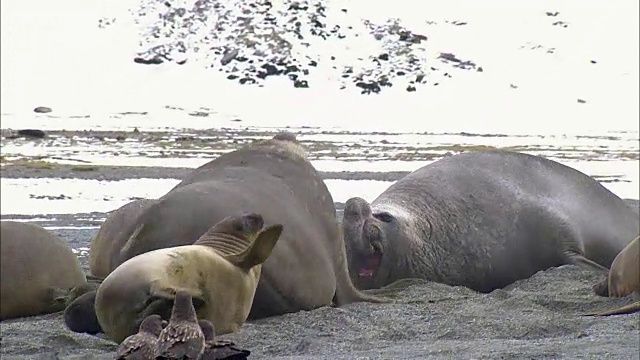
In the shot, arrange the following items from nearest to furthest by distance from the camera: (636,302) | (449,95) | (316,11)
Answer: (636,302) < (449,95) < (316,11)

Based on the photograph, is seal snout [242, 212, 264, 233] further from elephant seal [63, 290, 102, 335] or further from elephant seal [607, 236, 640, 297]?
elephant seal [607, 236, 640, 297]

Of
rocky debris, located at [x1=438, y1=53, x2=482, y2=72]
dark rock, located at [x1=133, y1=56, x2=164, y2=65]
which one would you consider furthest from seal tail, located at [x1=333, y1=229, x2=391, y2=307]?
rocky debris, located at [x1=438, y1=53, x2=482, y2=72]

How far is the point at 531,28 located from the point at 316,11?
30.9 ft

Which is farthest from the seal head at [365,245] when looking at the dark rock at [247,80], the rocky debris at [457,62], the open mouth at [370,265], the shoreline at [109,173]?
the rocky debris at [457,62]

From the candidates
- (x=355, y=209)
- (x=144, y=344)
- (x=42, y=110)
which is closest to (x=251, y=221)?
(x=144, y=344)

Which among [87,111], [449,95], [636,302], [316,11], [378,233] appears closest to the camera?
[636,302]

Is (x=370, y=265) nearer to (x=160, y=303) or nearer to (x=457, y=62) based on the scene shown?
(x=160, y=303)

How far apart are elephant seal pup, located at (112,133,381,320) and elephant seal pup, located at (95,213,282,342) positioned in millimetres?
378

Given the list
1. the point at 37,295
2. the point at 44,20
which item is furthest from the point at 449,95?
the point at 37,295

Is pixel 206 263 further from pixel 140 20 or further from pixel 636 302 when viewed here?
pixel 140 20

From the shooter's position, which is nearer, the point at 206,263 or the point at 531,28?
the point at 206,263

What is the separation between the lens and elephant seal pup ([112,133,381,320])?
19.1ft

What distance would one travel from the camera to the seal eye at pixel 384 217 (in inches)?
325

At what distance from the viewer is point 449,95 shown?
44.2 m
